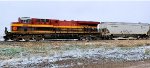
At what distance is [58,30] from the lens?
46.1 metres

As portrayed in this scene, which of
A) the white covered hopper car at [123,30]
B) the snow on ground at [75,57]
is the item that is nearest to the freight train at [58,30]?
the white covered hopper car at [123,30]

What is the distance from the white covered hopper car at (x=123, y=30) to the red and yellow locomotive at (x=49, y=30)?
312cm

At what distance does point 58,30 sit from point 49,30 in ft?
4.28

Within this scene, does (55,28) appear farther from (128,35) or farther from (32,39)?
(128,35)

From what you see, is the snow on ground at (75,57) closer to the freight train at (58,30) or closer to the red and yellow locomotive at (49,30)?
the red and yellow locomotive at (49,30)

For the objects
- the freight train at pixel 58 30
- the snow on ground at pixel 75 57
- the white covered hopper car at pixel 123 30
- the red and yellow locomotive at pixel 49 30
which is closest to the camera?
the snow on ground at pixel 75 57

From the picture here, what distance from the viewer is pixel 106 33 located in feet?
173

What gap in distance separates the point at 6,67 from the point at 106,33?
35.5 metres

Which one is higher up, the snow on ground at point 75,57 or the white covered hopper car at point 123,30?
the snow on ground at point 75,57

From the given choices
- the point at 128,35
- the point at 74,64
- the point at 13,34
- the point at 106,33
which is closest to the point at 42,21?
the point at 13,34

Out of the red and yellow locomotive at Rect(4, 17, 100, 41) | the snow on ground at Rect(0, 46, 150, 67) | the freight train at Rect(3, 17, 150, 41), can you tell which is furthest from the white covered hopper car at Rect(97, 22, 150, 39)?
the snow on ground at Rect(0, 46, 150, 67)

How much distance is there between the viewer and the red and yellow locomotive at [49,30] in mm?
42938

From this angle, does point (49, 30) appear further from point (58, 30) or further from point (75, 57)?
point (75, 57)

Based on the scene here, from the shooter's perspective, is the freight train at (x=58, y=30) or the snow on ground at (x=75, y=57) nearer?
the snow on ground at (x=75, y=57)
